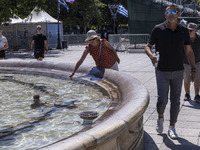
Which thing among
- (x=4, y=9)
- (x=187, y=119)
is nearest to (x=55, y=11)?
(x=4, y=9)

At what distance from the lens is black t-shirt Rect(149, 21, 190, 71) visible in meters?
4.72

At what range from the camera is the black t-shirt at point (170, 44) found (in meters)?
4.72

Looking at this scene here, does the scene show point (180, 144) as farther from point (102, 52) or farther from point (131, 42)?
point (131, 42)

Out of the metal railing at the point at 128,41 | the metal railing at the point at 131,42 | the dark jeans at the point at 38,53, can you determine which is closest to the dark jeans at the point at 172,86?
the dark jeans at the point at 38,53

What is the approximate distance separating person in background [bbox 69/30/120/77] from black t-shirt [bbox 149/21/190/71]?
193 cm

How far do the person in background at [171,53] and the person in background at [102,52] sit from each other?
1.87 m

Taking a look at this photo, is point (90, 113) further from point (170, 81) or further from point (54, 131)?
point (170, 81)

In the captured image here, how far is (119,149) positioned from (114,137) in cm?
31

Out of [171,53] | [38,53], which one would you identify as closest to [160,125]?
[171,53]

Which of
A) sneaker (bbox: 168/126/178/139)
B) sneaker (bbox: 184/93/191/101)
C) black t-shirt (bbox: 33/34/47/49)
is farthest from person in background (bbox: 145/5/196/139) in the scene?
black t-shirt (bbox: 33/34/47/49)

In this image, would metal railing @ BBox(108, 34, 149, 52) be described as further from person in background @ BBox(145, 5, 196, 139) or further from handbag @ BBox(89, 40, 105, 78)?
person in background @ BBox(145, 5, 196, 139)

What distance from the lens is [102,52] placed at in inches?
270

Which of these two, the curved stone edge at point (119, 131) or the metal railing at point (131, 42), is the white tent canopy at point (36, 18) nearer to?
the metal railing at point (131, 42)

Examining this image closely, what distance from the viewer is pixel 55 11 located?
150 ft
